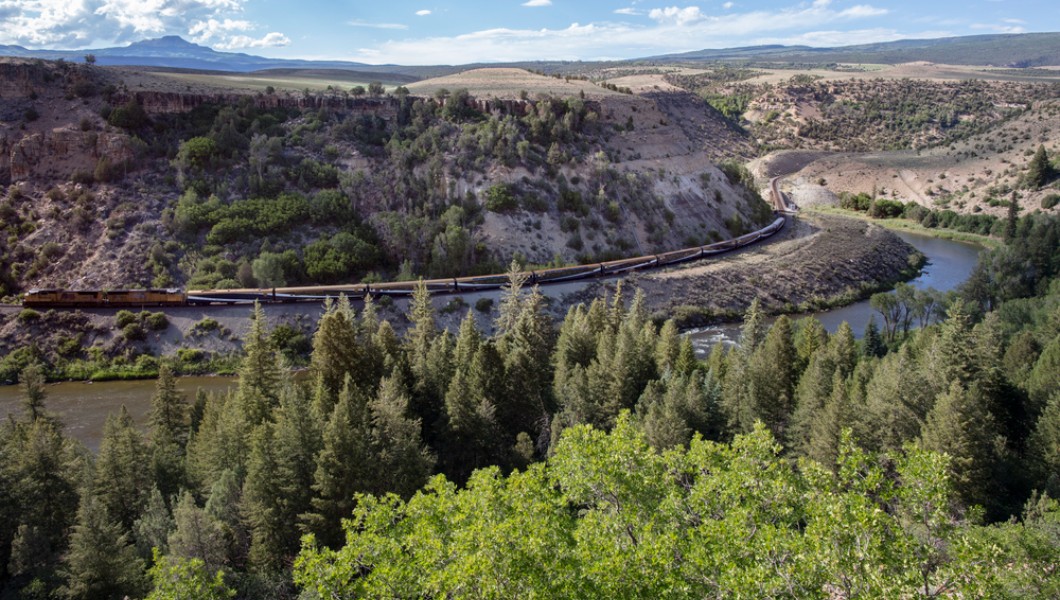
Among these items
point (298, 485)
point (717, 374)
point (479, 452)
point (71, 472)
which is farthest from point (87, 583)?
point (717, 374)

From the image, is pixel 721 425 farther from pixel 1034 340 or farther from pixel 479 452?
pixel 1034 340

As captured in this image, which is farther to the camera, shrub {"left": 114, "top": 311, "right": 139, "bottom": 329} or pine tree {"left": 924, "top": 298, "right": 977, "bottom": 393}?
shrub {"left": 114, "top": 311, "right": 139, "bottom": 329}

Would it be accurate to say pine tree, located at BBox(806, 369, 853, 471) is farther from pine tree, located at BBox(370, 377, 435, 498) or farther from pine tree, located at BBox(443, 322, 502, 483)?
pine tree, located at BBox(370, 377, 435, 498)

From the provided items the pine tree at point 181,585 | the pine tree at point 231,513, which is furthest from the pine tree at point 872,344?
the pine tree at point 181,585

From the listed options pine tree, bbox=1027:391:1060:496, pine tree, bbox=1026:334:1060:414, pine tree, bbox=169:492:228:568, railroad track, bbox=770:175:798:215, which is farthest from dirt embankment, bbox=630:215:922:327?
pine tree, bbox=169:492:228:568

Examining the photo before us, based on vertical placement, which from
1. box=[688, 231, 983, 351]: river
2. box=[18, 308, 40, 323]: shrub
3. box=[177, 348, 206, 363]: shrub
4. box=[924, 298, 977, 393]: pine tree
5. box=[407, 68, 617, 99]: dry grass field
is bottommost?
box=[688, 231, 983, 351]: river
